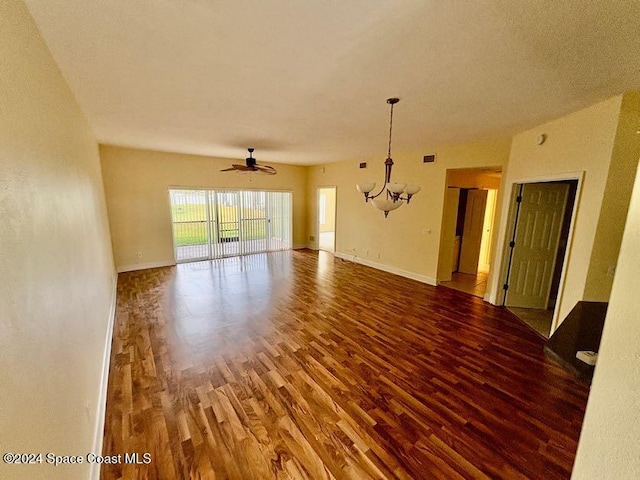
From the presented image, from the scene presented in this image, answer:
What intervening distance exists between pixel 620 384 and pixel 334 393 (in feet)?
6.51

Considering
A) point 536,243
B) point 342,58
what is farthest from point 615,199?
point 342,58

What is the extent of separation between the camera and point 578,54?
1.73 metres

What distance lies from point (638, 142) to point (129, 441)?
4.88 meters

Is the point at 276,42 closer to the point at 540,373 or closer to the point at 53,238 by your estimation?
the point at 53,238

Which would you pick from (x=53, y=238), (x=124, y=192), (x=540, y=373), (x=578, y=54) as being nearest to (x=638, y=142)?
(x=578, y=54)

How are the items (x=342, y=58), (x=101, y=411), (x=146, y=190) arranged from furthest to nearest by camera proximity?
(x=146, y=190) < (x=101, y=411) < (x=342, y=58)

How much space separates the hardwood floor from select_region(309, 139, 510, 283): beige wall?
154 cm

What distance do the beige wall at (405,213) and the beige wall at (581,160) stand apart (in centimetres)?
79

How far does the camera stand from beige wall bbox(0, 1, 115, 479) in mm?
828

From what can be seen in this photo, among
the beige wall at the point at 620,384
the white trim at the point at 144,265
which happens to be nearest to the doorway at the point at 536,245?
the beige wall at the point at 620,384

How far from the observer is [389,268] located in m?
5.95

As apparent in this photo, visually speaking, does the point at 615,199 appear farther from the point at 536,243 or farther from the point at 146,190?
the point at 146,190

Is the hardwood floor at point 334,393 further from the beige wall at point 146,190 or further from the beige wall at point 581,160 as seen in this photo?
the beige wall at point 146,190

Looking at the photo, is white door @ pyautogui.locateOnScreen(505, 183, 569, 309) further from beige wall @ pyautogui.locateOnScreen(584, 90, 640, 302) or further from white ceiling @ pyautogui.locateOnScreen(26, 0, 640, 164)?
beige wall @ pyautogui.locateOnScreen(584, 90, 640, 302)
